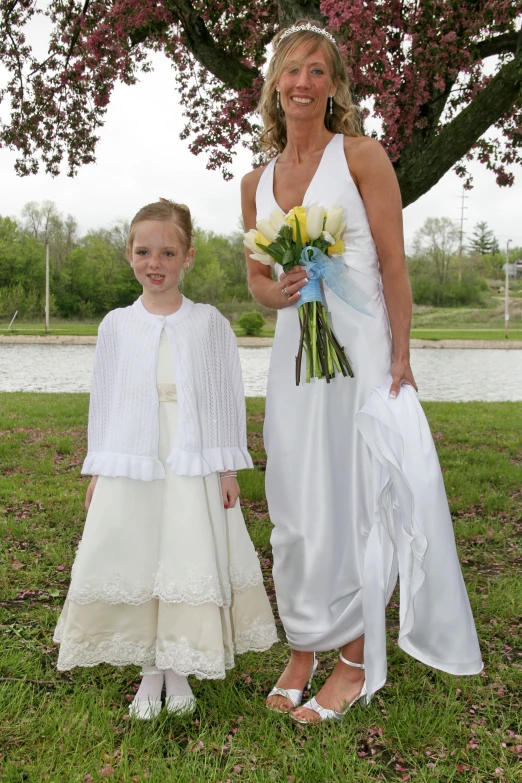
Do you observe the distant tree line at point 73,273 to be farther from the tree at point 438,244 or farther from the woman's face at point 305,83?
the woman's face at point 305,83

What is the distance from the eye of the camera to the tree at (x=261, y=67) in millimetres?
6055

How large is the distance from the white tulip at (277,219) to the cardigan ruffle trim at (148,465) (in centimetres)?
89

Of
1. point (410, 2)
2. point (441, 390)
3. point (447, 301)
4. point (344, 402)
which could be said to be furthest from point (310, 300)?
point (447, 301)

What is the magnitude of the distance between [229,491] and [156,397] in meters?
0.46

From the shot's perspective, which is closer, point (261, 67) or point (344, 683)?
point (344, 683)

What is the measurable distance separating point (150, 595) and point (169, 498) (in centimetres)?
37

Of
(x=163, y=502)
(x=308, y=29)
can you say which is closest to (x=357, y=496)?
(x=163, y=502)

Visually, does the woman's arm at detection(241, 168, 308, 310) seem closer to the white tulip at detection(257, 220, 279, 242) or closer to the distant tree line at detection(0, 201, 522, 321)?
the white tulip at detection(257, 220, 279, 242)

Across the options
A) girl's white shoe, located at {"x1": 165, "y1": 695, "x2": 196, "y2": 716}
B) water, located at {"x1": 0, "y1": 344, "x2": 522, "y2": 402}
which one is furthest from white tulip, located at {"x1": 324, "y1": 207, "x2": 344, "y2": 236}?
water, located at {"x1": 0, "y1": 344, "x2": 522, "y2": 402}

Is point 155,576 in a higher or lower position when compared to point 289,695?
higher

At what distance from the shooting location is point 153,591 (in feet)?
9.45

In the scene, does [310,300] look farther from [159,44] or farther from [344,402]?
[159,44]

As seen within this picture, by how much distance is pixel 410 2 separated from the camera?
6250mm

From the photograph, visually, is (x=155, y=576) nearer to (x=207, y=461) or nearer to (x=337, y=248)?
(x=207, y=461)
